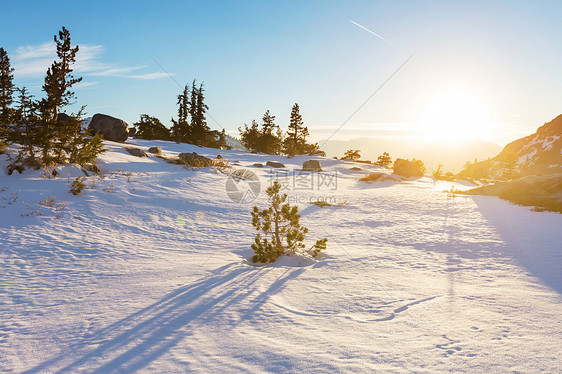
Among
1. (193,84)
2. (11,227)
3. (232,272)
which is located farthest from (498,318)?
(193,84)

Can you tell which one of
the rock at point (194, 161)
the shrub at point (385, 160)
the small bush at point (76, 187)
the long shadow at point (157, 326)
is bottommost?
the long shadow at point (157, 326)

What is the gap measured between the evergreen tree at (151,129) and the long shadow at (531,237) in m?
52.8

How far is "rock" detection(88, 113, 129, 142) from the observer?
21423 mm

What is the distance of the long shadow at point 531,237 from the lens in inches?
191

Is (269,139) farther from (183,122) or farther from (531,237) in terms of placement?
(531,237)

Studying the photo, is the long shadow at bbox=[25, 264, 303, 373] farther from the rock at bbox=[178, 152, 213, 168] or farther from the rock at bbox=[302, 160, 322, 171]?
the rock at bbox=[302, 160, 322, 171]

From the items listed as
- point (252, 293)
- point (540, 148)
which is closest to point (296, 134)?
point (252, 293)

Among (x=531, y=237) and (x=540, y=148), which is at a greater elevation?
(x=540, y=148)

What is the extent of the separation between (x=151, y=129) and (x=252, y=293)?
55.5m

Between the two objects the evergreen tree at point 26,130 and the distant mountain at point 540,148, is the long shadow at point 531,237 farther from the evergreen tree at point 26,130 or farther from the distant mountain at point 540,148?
the distant mountain at point 540,148

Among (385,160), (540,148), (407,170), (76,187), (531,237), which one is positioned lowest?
(531,237)

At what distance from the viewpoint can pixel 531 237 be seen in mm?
6867

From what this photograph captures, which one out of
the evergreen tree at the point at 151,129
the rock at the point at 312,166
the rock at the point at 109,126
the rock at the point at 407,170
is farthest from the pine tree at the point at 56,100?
the evergreen tree at the point at 151,129

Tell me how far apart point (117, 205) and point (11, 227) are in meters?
2.28
